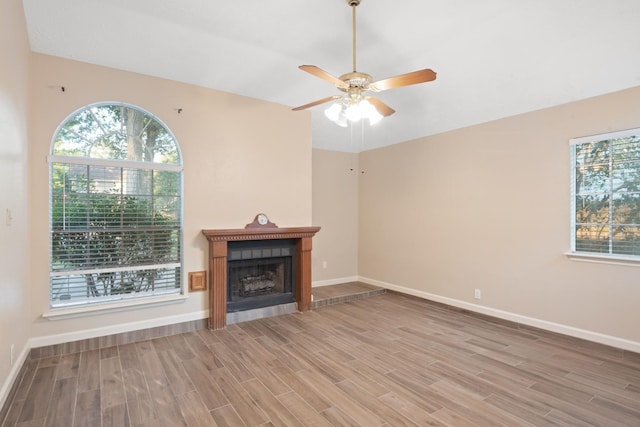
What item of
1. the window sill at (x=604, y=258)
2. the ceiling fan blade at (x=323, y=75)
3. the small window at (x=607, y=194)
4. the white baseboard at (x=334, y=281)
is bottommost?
the white baseboard at (x=334, y=281)

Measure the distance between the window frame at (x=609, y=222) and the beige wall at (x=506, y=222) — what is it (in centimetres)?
5

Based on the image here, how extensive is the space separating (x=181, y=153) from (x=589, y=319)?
479cm

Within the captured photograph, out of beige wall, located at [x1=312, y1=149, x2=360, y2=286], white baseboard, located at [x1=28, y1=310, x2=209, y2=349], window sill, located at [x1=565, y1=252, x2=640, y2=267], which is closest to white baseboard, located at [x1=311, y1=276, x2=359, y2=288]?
beige wall, located at [x1=312, y1=149, x2=360, y2=286]

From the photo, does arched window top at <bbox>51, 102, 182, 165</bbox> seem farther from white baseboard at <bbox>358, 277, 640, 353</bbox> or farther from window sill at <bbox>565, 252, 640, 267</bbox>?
window sill at <bbox>565, 252, 640, 267</bbox>

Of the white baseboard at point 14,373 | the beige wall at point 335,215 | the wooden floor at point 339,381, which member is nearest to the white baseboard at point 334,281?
the beige wall at point 335,215

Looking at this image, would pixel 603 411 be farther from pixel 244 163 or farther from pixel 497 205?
pixel 244 163

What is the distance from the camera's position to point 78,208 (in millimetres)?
3254

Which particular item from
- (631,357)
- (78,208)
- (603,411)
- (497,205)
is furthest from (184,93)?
(631,357)

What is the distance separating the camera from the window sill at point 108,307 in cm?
310

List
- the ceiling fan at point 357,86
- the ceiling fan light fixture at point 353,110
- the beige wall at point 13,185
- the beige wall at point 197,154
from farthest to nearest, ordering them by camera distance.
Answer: the beige wall at point 197,154 < the ceiling fan light fixture at point 353,110 < the ceiling fan at point 357,86 < the beige wall at point 13,185

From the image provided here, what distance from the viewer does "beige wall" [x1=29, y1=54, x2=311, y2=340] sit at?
3059 mm

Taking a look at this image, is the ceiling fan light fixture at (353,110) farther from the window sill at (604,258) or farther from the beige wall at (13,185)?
the window sill at (604,258)

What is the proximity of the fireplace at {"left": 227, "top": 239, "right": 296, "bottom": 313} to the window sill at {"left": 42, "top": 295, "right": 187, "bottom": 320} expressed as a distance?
66cm

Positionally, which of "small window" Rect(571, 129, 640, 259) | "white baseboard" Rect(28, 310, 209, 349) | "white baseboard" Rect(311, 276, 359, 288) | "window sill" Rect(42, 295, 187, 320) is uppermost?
"small window" Rect(571, 129, 640, 259)
